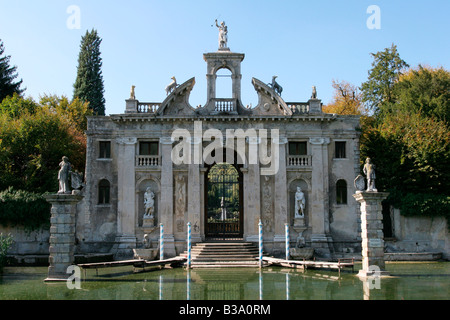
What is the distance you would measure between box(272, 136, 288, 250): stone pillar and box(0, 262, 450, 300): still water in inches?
185

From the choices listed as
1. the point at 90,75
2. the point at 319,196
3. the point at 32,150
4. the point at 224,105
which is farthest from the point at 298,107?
the point at 90,75

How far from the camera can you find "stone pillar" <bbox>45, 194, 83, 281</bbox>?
1867cm

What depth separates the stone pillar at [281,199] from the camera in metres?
27.2

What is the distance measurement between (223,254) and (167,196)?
5116 mm

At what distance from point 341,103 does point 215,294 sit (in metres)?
30.7

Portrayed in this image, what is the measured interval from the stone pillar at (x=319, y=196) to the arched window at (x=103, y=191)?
39.6ft

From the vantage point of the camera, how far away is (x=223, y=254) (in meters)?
25.0

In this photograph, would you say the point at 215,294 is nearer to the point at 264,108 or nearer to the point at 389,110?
the point at 264,108

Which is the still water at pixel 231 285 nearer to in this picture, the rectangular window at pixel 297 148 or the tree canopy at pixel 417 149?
the tree canopy at pixel 417 149

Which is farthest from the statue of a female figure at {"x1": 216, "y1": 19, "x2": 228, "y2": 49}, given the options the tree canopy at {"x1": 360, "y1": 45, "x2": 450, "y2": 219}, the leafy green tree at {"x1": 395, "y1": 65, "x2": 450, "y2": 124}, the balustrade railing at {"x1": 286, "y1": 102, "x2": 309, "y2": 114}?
the leafy green tree at {"x1": 395, "y1": 65, "x2": 450, "y2": 124}

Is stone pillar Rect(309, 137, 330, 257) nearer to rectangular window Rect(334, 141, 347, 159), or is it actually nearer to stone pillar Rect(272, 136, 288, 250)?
rectangular window Rect(334, 141, 347, 159)

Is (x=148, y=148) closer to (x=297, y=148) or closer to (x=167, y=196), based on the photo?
(x=167, y=196)
